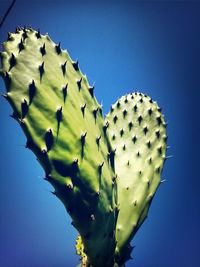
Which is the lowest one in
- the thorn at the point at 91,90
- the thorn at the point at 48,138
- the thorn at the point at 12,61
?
the thorn at the point at 48,138

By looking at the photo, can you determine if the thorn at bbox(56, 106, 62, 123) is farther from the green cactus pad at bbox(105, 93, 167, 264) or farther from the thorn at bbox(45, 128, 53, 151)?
the green cactus pad at bbox(105, 93, 167, 264)

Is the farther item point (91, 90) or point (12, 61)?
point (91, 90)

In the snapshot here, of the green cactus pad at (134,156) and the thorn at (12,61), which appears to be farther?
the green cactus pad at (134,156)

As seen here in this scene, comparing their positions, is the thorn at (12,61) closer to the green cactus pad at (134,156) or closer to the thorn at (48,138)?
the thorn at (48,138)

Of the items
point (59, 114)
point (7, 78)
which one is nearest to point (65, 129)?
point (59, 114)

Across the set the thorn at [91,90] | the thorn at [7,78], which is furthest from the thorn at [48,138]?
the thorn at [91,90]

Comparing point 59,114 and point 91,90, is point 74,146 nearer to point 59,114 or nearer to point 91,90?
point 59,114

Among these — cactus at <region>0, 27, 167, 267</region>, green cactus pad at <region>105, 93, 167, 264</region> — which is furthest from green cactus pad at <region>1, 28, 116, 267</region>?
green cactus pad at <region>105, 93, 167, 264</region>
